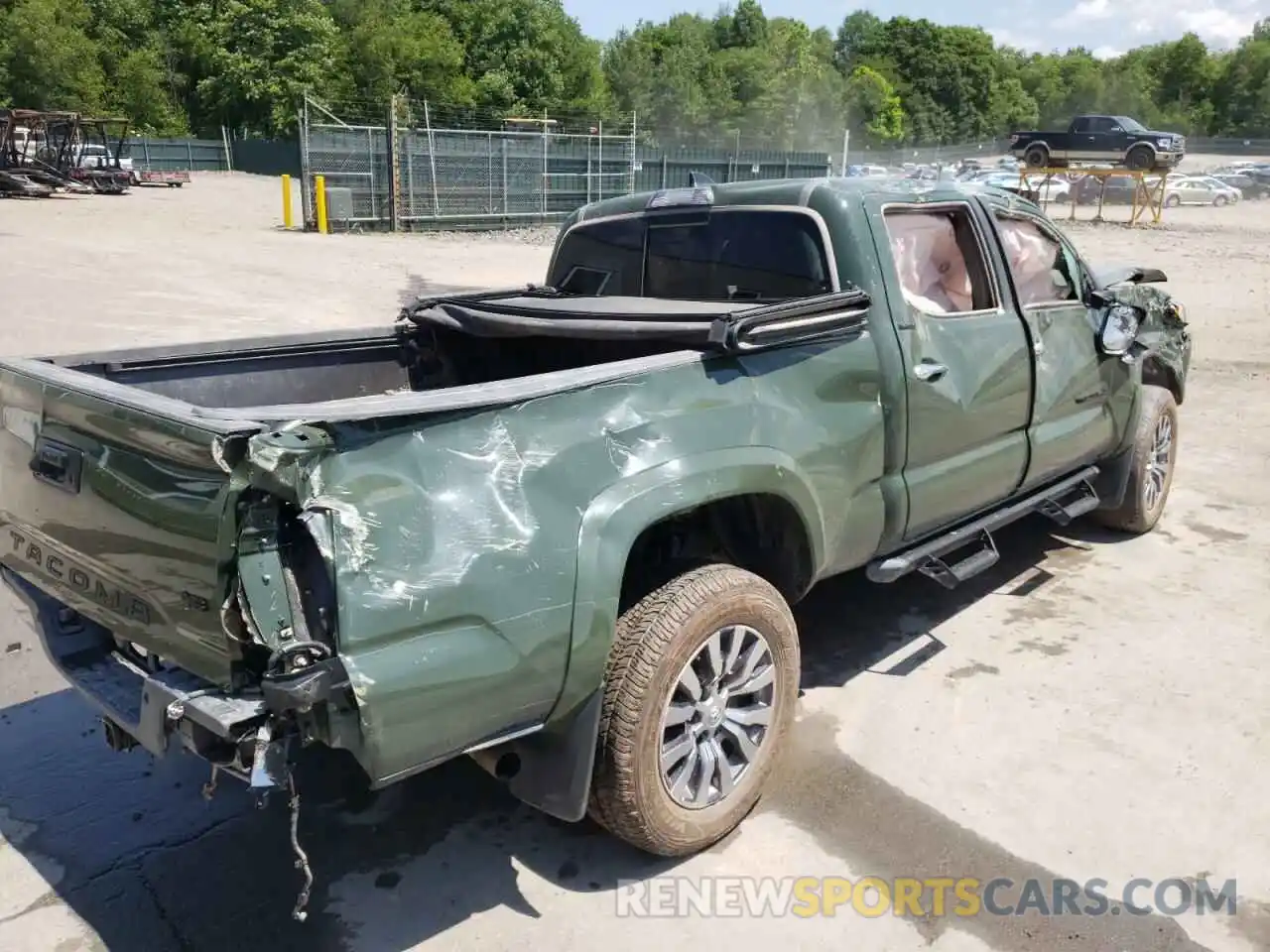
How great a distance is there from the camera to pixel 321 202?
2361 cm

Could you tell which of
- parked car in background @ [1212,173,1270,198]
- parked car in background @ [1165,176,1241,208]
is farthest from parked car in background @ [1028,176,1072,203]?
parked car in background @ [1212,173,1270,198]

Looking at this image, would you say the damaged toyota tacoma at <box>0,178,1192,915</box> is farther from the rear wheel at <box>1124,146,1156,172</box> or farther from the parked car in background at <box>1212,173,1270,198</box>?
the parked car in background at <box>1212,173,1270,198</box>

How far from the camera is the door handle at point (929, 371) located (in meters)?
3.79

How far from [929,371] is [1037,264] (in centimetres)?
144

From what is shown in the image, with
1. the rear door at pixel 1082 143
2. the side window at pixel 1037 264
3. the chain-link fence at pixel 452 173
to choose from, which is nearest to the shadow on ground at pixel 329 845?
the side window at pixel 1037 264

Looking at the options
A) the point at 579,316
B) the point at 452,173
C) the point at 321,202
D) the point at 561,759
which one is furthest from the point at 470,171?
the point at 561,759

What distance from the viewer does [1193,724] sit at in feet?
12.9

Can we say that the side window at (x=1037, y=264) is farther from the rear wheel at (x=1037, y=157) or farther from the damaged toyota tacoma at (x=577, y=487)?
the rear wheel at (x=1037, y=157)

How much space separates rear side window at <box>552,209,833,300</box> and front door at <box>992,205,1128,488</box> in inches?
44.7

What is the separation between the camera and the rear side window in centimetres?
390

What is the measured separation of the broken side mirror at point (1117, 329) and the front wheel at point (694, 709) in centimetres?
262

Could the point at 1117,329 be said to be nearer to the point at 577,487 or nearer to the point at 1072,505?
the point at 1072,505

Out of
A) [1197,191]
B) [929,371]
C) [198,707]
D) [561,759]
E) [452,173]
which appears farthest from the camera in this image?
[1197,191]

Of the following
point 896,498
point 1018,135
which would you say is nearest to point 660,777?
point 896,498
